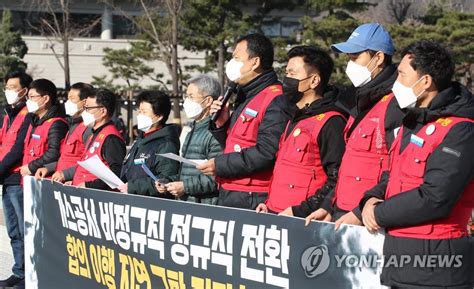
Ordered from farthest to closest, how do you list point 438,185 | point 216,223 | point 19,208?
point 19,208 < point 216,223 < point 438,185

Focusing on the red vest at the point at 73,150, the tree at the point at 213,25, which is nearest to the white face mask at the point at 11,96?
the red vest at the point at 73,150

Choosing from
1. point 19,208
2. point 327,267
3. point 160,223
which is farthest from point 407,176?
point 19,208

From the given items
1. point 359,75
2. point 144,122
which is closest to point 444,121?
point 359,75

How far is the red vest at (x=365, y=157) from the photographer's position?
4.61 m

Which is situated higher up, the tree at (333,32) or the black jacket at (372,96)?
the black jacket at (372,96)

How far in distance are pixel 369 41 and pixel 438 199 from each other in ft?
4.34

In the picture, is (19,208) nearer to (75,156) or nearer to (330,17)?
(75,156)

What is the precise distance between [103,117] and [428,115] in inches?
147

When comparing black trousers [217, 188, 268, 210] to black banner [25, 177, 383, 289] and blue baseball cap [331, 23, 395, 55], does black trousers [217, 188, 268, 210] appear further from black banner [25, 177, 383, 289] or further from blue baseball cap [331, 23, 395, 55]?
blue baseball cap [331, 23, 395, 55]

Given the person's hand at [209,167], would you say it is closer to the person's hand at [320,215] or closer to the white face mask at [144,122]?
the person's hand at [320,215]

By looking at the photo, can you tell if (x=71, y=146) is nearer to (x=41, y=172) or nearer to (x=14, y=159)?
(x=41, y=172)

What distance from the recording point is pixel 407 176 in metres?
4.13

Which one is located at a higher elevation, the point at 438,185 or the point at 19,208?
the point at 438,185

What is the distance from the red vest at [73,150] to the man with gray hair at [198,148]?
138cm
